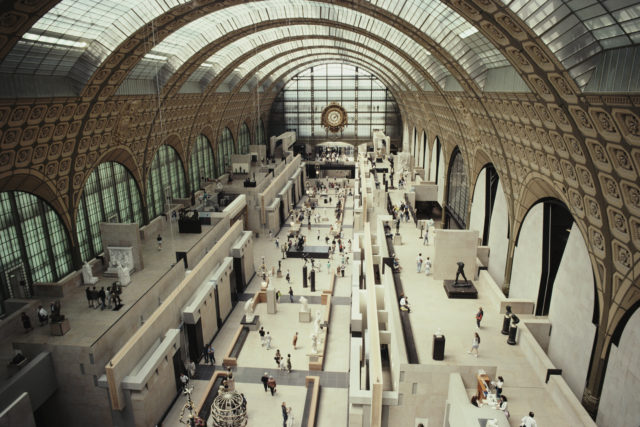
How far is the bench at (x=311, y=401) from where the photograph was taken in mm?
16312

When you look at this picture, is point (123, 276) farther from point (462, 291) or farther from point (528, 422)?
point (528, 422)

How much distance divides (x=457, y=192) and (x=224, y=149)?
1036 inches

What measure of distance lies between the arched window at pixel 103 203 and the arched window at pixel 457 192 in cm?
2140

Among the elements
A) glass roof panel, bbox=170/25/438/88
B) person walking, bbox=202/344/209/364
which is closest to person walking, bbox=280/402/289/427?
person walking, bbox=202/344/209/364

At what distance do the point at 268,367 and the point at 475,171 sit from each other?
49.5 ft

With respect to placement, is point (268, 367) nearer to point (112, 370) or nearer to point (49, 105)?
point (112, 370)

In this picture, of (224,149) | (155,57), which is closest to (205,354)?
(155,57)

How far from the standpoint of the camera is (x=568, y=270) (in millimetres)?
14992

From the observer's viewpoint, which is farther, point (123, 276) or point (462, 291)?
point (123, 276)

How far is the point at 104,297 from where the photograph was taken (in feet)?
58.6

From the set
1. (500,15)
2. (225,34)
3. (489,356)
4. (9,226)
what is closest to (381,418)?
(489,356)

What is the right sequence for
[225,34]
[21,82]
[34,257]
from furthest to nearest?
[225,34] < [34,257] < [21,82]

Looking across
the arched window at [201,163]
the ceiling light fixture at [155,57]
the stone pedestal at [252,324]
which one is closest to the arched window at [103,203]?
the ceiling light fixture at [155,57]

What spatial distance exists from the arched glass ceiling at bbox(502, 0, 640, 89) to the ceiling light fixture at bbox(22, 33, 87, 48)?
15.6 m
